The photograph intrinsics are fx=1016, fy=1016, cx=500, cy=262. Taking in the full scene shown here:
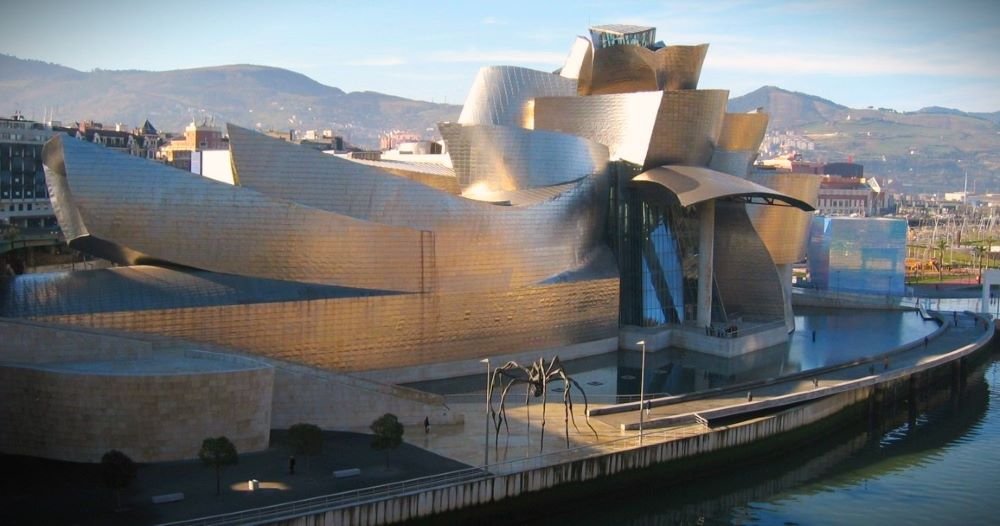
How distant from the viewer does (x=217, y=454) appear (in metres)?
20.0

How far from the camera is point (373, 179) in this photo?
98.6ft

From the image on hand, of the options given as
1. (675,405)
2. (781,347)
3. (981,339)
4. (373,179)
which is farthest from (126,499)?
(981,339)

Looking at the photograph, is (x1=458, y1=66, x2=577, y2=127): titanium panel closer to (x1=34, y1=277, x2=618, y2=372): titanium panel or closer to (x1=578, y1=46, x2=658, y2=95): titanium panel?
(x1=578, y1=46, x2=658, y2=95): titanium panel

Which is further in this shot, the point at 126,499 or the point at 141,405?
the point at 141,405

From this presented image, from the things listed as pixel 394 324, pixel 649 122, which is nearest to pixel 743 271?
pixel 649 122

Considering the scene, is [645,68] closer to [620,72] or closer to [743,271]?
[620,72]

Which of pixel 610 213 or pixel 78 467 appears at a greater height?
pixel 610 213

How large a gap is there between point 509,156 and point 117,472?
Answer: 20327 millimetres

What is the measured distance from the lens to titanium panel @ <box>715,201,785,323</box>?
1654 inches

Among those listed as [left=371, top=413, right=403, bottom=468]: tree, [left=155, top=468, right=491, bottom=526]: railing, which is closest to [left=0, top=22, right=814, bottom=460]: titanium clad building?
[left=371, top=413, right=403, bottom=468]: tree

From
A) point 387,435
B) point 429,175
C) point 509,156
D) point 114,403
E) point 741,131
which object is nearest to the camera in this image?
point 114,403

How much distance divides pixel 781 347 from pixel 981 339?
30.4 feet

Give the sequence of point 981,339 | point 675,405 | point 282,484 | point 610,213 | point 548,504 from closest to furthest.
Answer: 1. point 282,484
2. point 548,504
3. point 675,405
4. point 610,213
5. point 981,339

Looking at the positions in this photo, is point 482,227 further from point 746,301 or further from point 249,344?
point 746,301
